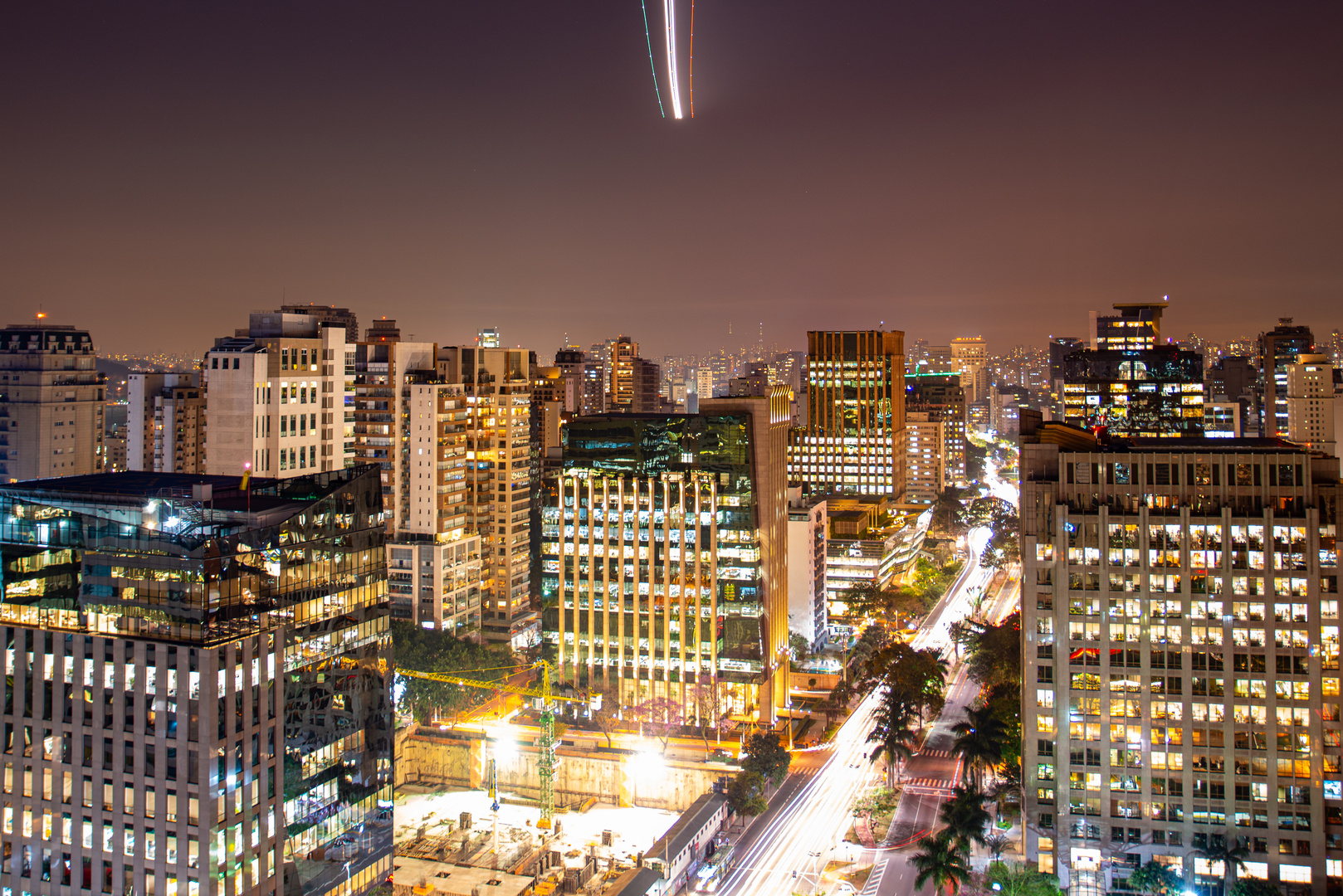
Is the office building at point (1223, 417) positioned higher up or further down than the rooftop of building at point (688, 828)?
higher up

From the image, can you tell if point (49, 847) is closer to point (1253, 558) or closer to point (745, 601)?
point (745, 601)

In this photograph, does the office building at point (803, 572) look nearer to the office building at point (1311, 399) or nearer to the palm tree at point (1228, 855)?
the palm tree at point (1228, 855)

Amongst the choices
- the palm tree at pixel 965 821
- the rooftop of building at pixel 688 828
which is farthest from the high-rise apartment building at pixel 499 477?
the palm tree at pixel 965 821

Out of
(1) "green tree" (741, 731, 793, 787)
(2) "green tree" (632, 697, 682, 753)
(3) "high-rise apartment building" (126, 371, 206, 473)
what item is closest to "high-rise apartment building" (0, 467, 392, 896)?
(1) "green tree" (741, 731, 793, 787)

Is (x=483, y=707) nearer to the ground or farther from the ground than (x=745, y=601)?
nearer to the ground

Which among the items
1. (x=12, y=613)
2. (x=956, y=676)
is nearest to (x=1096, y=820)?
(x=956, y=676)

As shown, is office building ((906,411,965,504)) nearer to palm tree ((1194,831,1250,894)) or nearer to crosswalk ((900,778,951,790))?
crosswalk ((900,778,951,790))

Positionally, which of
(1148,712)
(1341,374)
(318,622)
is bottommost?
(1148,712)
